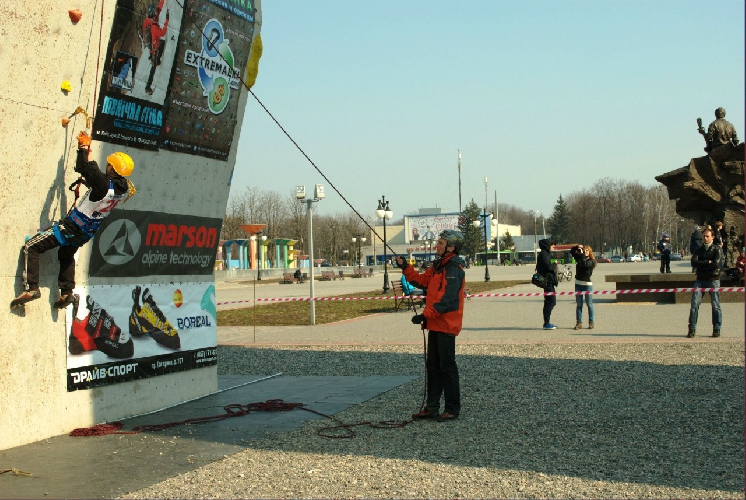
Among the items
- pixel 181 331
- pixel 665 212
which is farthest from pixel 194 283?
pixel 665 212

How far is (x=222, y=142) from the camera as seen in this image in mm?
9609

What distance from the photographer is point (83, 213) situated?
23.2ft

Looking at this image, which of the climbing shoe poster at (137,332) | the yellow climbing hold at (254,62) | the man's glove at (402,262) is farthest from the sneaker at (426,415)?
the yellow climbing hold at (254,62)

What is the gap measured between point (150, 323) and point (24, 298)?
191cm

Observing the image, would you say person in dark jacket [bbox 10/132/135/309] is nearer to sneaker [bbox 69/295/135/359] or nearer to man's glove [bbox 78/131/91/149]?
man's glove [bbox 78/131/91/149]

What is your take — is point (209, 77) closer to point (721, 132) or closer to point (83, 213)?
point (83, 213)

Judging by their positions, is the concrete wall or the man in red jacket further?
the man in red jacket

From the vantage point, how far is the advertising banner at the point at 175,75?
7906mm

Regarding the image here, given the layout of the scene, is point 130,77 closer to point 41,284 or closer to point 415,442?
point 41,284

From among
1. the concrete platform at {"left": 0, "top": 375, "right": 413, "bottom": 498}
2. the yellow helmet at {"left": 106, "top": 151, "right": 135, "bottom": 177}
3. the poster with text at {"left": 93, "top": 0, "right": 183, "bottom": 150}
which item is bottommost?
the concrete platform at {"left": 0, "top": 375, "right": 413, "bottom": 498}

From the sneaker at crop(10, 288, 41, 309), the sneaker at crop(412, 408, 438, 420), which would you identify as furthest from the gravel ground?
the sneaker at crop(10, 288, 41, 309)

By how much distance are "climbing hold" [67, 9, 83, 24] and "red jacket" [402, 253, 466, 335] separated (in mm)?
3803

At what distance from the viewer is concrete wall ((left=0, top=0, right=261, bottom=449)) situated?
693 centimetres

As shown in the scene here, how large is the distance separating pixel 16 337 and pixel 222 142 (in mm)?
3506
